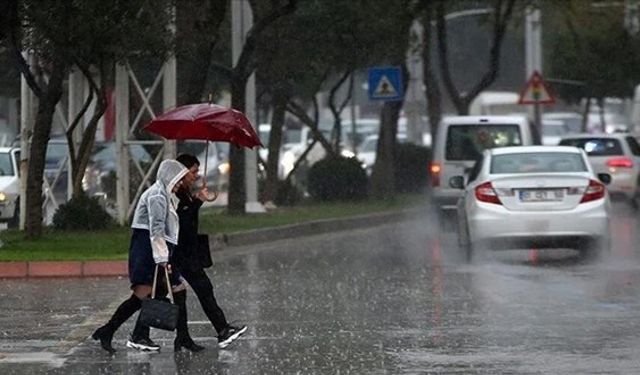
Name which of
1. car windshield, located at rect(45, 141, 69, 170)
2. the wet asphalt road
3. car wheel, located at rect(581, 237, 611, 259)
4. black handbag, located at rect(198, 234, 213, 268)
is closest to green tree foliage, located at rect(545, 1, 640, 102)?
car windshield, located at rect(45, 141, 69, 170)

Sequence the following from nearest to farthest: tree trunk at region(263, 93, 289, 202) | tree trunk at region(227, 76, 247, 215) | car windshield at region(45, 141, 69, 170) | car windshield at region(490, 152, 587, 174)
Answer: car windshield at region(490, 152, 587, 174) → tree trunk at region(227, 76, 247, 215) → car windshield at region(45, 141, 69, 170) → tree trunk at region(263, 93, 289, 202)

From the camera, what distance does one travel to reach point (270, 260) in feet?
72.0

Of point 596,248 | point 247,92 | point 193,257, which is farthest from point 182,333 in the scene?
point 247,92

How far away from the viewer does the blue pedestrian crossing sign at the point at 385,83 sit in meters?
33.3

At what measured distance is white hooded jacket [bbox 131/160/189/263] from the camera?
1233cm

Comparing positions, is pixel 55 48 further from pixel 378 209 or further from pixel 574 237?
pixel 378 209

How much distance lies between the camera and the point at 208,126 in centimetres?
1381

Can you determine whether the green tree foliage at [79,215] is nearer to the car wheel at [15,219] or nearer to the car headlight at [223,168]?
the car wheel at [15,219]

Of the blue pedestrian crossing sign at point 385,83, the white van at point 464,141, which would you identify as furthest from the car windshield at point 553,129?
the white van at point 464,141

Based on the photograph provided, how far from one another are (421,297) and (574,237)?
4474 mm

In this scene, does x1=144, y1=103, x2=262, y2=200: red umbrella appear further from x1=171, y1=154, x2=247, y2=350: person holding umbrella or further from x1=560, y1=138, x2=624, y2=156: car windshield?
x1=560, y1=138, x2=624, y2=156: car windshield

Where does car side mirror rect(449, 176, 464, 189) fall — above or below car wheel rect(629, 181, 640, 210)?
above

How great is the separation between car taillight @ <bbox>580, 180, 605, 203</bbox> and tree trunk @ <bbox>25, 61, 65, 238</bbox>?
21.0 ft

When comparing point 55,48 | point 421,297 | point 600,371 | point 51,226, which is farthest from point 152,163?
point 600,371
